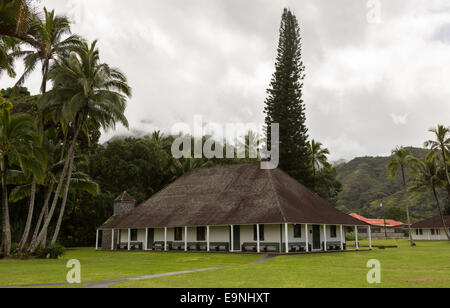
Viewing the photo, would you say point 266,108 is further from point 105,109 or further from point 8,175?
point 8,175

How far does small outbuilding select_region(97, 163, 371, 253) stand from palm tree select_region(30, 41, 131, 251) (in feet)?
34.3

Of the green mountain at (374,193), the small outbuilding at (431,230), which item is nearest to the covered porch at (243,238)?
the small outbuilding at (431,230)

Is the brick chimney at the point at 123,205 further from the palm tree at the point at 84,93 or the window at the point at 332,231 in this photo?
the window at the point at 332,231

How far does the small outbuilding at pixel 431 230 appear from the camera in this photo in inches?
2844

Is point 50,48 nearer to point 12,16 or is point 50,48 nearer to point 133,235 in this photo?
point 12,16

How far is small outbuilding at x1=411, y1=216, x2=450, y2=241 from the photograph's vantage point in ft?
237

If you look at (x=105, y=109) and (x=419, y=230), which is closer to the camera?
(x=105, y=109)

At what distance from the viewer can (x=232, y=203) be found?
35781 mm
